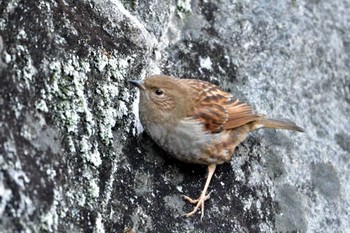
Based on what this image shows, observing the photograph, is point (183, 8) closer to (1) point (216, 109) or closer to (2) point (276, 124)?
(1) point (216, 109)

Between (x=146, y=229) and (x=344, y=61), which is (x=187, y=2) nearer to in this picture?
(x=344, y=61)

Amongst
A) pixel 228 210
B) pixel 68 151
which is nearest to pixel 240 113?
pixel 228 210

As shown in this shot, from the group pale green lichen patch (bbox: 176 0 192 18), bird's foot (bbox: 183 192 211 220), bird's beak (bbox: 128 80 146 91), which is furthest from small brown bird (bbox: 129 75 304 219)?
pale green lichen patch (bbox: 176 0 192 18)

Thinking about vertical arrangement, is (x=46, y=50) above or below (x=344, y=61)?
A: above

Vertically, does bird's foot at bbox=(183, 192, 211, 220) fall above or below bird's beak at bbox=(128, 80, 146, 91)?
below

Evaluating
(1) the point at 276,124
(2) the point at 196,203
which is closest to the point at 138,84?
(2) the point at 196,203

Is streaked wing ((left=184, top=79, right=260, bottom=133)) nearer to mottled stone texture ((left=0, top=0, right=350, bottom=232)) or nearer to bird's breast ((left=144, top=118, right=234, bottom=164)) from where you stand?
bird's breast ((left=144, top=118, right=234, bottom=164))

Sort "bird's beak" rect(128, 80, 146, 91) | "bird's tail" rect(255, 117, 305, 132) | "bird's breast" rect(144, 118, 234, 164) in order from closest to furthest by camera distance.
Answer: "bird's beak" rect(128, 80, 146, 91)
"bird's breast" rect(144, 118, 234, 164)
"bird's tail" rect(255, 117, 305, 132)
